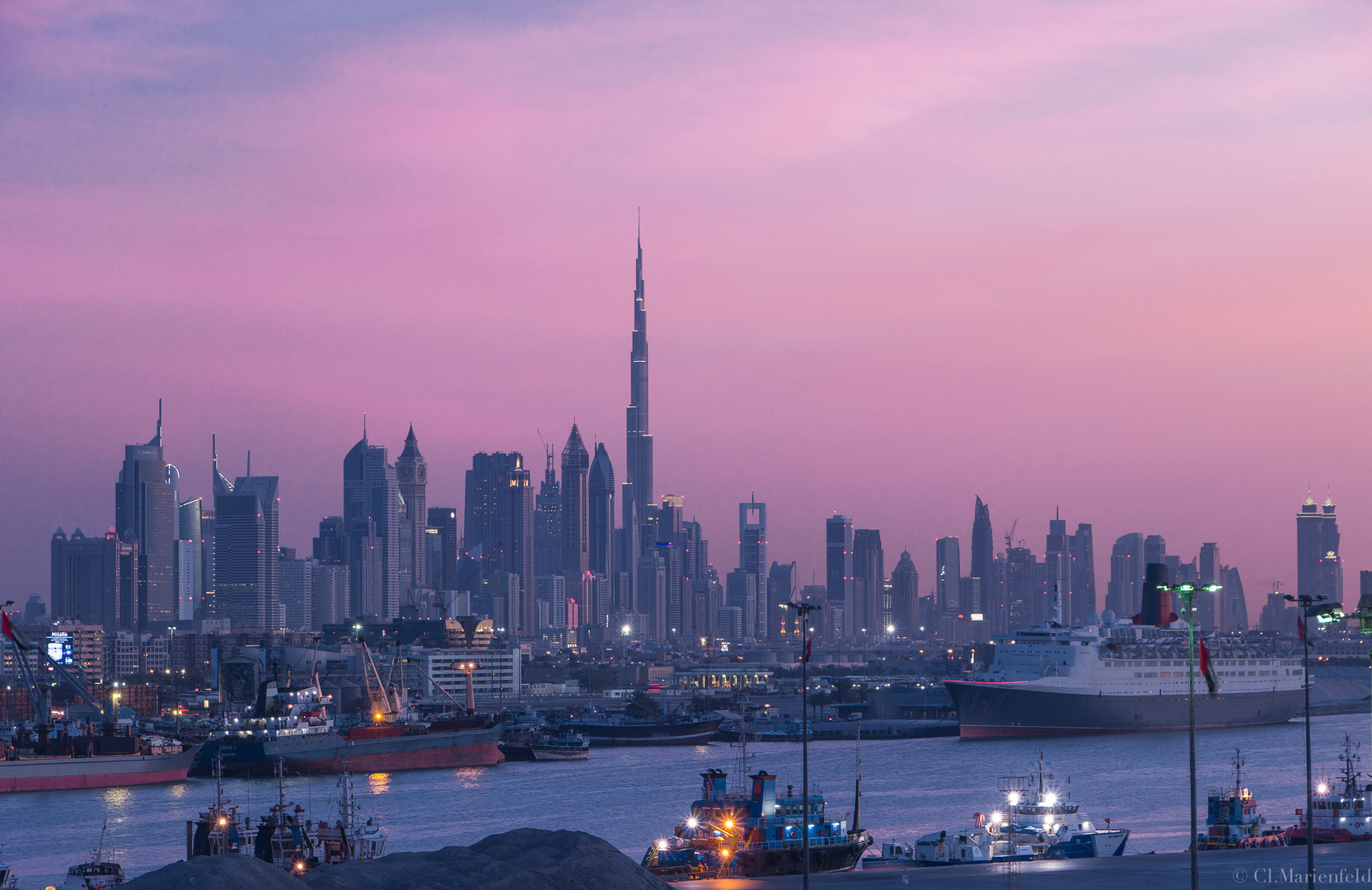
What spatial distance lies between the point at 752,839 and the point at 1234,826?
13.5m

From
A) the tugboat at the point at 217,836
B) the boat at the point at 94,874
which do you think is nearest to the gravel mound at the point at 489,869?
the tugboat at the point at 217,836

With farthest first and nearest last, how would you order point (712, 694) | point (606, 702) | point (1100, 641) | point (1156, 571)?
point (712, 694) < point (606, 702) < point (1156, 571) < point (1100, 641)

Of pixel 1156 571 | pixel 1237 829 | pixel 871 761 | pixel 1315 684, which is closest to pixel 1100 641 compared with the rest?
pixel 871 761

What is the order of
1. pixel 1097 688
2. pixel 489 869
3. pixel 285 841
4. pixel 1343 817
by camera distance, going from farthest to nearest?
1. pixel 1097 688
2. pixel 1343 817
3. pixel 285 841
4. pixel 489 869

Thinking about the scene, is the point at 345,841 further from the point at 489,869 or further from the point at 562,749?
the point at 562,749

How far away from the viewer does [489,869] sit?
21.3 m

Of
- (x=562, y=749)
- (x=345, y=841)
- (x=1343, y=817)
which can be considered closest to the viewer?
(x=345, y=841)

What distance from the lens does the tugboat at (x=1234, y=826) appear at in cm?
4316

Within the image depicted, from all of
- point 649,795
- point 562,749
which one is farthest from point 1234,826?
point 562,749

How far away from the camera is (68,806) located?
2793 inches

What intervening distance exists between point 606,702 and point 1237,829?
5365 inches

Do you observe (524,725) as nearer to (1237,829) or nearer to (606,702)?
(606,702)

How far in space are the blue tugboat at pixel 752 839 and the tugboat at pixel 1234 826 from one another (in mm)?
9709

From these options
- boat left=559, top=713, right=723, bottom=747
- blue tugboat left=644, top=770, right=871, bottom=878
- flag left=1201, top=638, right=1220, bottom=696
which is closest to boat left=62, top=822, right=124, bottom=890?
blue tugboat left=644, top=770, right=871, bottom=878
